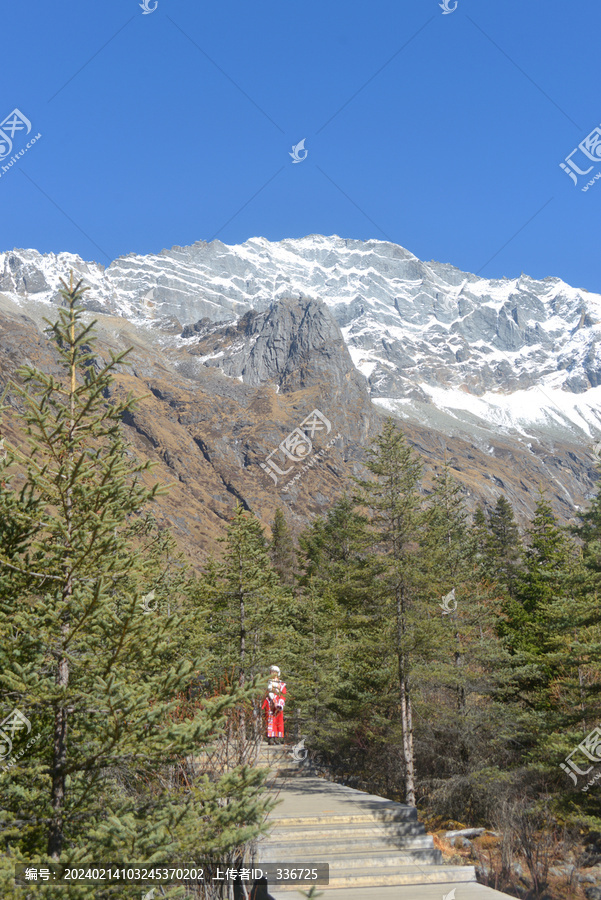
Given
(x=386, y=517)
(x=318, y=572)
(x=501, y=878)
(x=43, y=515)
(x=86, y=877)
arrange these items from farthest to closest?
(x=318, y=572)
(x=386, y=517)
(x=501, y=878)
(x=43, y=515)
(x=86, y=877)

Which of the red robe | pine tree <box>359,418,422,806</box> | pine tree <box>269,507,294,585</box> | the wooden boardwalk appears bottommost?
the wooden boardwalk

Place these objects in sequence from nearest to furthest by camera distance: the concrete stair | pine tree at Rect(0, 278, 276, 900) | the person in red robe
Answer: pine tree at Rect(0, 278, 276, 900) < the concrete stair < the person in red robe

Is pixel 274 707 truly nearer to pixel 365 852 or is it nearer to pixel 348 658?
pixel 365 852

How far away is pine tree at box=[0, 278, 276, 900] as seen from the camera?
6.12m

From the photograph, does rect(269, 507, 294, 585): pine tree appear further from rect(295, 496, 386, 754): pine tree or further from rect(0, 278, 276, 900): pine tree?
rect(0, 278, 276, 900): pine tree

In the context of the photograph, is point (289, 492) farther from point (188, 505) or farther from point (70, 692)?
point (70, 692)

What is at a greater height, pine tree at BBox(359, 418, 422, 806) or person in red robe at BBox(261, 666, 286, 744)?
pine tree at BBox(359, 418, 422, 806)

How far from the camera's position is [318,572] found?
143 ft

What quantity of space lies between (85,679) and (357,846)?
260 inches

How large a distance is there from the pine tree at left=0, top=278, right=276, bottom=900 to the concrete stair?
2.96m

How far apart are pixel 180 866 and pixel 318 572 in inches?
1470

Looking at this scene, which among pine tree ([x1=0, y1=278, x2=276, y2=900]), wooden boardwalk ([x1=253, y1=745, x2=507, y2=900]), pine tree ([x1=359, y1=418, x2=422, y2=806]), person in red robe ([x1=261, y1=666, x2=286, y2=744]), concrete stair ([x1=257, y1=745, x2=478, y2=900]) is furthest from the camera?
pine tree ([x1=359, y1=418, x2=422, y2=806])

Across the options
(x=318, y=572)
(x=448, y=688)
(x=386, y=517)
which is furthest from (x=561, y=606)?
(x=318, y=572)

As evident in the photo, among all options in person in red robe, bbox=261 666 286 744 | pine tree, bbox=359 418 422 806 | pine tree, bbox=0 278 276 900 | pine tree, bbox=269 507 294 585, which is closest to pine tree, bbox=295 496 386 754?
pine tree, bbox=359 418 422 806
